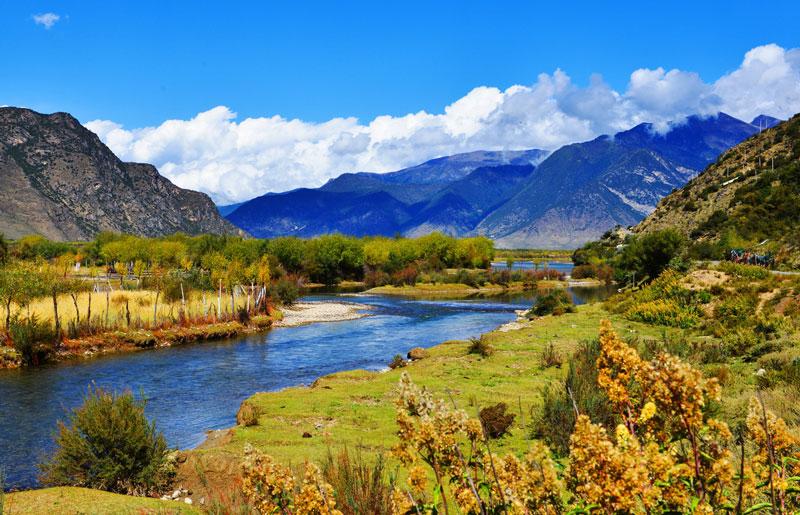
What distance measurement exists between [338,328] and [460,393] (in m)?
26.8

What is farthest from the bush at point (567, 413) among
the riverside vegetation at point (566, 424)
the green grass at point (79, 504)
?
the green grass at point (79, 504)

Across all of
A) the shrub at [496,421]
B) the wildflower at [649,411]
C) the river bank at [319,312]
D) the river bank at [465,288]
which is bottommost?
the river bank at [465,288]

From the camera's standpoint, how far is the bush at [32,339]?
27078 millimetres

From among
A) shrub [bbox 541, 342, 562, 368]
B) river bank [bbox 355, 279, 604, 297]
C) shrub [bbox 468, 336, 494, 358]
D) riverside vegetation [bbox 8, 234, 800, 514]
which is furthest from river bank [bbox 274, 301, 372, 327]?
shrub [bbox 541, 342, 562, 368]

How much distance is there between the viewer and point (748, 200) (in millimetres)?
59656

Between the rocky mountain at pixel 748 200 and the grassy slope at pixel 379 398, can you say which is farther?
the rocky mountain at pixel 748 200

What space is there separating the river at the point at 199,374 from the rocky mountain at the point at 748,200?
2527 centimetres

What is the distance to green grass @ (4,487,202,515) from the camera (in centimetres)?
809

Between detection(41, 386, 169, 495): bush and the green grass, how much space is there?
143 centimetres

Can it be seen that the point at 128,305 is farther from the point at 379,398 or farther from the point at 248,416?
the point at 379,398

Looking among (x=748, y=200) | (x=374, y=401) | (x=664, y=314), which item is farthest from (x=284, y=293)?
(x=748, y=200)

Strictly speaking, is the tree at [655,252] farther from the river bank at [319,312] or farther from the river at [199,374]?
the river bank at [319,312]

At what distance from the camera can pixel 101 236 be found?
116625mm

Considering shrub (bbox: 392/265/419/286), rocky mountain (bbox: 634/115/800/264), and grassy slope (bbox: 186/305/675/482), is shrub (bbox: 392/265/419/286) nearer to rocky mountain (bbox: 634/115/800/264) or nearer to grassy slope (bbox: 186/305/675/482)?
rocky mountain (bbox: 634/115/800/264)
